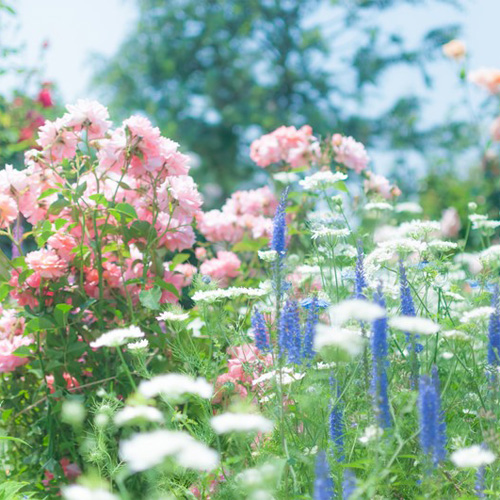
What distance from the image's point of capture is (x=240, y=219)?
401cm

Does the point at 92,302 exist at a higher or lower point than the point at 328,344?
higher

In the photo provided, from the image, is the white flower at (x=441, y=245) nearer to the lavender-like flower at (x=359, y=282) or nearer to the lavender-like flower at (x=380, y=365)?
the lavender-like flower at (x=359, y=282)

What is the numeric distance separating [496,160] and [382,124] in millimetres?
8319

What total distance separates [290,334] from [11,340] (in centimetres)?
156

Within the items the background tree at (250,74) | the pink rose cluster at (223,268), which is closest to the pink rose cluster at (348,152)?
the pink rose cluster at (223,268)

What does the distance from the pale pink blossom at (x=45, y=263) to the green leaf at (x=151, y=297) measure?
376mm

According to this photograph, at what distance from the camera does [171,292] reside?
9.48 feet

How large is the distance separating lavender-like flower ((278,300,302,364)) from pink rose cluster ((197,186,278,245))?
5.76 feet

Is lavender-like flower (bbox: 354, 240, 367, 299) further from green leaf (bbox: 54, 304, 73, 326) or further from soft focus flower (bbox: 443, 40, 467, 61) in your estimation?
soft focus flower (bbox: 443, 40, 467, 61)

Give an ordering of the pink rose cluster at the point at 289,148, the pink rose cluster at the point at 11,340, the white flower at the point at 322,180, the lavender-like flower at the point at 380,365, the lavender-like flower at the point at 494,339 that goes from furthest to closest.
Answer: the pink rose cluster at the point at 289,148 < the pink rose cluster at the point at 11,340 < the white flower at the point at 322,180 < the lavender-like flower at the point at 494,339 < the lavender-like flower at the point at 380,365

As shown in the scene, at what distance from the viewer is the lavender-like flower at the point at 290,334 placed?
6.44 feet

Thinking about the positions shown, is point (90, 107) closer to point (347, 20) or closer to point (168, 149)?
point (168, 149)

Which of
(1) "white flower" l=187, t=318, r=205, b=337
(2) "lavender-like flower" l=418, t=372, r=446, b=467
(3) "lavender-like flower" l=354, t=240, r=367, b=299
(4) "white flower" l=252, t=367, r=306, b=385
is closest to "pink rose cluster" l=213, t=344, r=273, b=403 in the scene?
(1) "white flower" l=187, t=318, r=205, b=337

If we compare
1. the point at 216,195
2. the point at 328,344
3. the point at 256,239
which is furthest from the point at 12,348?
the point at 216,195
